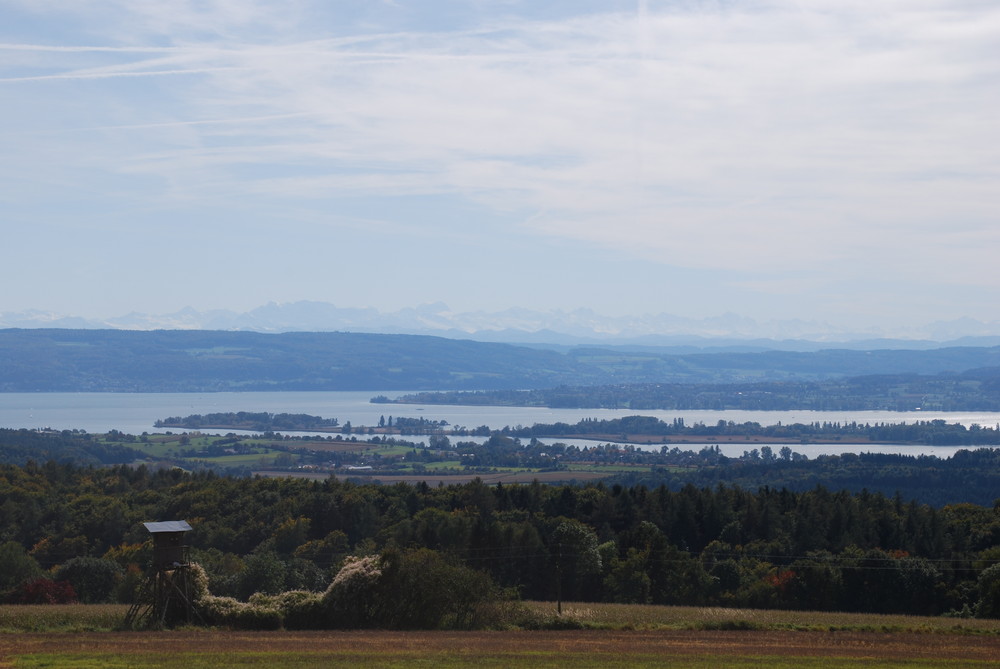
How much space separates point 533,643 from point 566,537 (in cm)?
1959

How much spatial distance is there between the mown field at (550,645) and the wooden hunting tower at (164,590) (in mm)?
844

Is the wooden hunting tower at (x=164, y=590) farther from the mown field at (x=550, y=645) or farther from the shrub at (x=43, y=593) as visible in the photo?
the shrub at (x=43, y=593)

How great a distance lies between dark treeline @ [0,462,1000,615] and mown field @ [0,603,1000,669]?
24.7 ft

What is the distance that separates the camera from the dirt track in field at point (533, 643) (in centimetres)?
2331

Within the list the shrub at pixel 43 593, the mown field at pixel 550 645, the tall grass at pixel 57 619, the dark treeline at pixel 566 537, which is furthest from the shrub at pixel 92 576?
the tall grass at pixel 57 619

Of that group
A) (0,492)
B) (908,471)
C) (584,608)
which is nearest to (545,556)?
Result: (584,608)

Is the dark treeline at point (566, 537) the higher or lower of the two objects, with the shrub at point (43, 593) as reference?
higher

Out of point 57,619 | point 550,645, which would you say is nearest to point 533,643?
point 550,645

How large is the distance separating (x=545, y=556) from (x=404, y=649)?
2430cm

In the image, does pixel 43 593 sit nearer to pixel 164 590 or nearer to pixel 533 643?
pixel 164 590

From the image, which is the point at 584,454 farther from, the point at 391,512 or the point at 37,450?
the point at 391,512

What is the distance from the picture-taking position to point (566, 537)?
45.2 meters

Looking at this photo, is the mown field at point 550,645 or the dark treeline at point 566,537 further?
the dark treeline at point 566,537

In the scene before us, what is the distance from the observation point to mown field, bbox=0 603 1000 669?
70.9 feet
